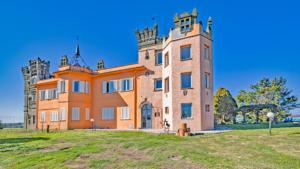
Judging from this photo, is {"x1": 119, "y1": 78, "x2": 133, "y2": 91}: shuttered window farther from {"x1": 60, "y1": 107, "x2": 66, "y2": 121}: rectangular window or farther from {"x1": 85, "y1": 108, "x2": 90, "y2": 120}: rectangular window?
{"x1": 60, "y1": 107, "x2": 66, "y2": 121}: rectangular window

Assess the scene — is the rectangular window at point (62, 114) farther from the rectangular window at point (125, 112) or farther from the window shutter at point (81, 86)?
the rectangular window at point (125, 112)

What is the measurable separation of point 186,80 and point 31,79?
981 inches

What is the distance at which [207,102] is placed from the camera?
1594 cm

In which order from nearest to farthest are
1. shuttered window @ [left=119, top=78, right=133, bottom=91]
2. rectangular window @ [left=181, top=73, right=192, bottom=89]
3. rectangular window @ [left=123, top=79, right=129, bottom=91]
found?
rectangular window @ [left=181, top=73, right=192, bottom=89]
shuttered window @ [left=119, top=78, right=133, bottom=91]
rectangular window @ [left=123, top=79, right=129, bottom=91]

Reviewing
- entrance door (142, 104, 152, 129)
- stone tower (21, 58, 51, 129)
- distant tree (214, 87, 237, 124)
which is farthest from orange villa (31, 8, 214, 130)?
distant tree (214, 87, 237, 124)

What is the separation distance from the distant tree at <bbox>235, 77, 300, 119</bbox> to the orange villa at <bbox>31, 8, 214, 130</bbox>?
21.6 metres

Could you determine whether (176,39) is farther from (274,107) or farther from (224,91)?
(224,91)

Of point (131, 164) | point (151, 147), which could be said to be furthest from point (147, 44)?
point (131, 164)

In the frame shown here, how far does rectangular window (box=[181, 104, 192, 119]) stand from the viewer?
15.8 m

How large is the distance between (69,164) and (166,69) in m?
13.1

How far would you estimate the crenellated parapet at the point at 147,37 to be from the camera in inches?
787

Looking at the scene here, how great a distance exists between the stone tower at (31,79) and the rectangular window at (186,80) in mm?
22565

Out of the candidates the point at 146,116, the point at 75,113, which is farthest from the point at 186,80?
the point at 75,113

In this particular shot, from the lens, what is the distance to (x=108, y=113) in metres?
21.2
